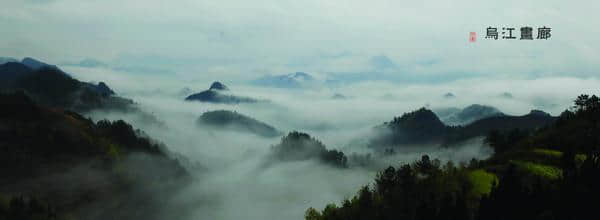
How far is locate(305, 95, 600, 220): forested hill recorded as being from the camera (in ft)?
177

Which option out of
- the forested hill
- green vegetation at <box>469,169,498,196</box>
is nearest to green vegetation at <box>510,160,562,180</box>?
the forested hill

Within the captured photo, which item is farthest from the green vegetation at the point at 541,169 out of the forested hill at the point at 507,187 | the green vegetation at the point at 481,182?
the green vegetation at the point at 481,182

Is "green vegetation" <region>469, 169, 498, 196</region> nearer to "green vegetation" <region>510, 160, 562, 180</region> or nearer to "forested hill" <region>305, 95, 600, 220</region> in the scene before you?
"forested hill" <region>305, 95, 600, 220</region>

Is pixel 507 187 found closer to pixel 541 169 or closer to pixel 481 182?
pixel 481 182

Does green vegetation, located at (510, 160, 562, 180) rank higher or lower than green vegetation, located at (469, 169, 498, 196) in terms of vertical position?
higher

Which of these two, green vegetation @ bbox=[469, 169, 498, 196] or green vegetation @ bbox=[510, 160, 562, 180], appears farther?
green vegetation @ bbox=[510, 160, 562, 180]

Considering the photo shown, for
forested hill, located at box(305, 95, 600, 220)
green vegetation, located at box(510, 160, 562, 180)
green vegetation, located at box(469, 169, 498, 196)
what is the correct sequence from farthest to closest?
green vegetation, located at box(510, 160, 562, 180) → green vegetation, located at box(469, 169, 498, 196) → forested hill, located at box(305, 95, 600, 220)

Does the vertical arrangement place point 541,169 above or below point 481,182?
above

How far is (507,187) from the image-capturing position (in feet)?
176

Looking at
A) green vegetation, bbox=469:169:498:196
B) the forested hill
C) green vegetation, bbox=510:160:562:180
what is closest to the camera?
the forested hill

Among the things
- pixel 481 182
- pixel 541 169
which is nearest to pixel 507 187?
pixel 481 182

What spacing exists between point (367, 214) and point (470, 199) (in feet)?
66.1

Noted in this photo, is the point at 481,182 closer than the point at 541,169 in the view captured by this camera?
Yes

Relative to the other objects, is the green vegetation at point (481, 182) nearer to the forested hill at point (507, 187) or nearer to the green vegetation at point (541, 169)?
the forested hill at point (507, 187)
